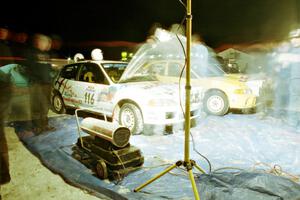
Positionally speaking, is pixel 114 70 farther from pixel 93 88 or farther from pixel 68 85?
pixel 68 85

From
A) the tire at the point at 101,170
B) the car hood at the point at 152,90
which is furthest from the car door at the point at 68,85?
the tire at the point at 101,170

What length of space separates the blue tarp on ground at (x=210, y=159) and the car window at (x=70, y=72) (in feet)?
3.89

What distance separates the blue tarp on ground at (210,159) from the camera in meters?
2.96

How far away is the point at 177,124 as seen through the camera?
231 inches

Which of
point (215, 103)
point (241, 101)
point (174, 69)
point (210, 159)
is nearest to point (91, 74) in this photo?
point (174, 69)

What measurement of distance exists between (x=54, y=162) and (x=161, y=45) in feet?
20.7

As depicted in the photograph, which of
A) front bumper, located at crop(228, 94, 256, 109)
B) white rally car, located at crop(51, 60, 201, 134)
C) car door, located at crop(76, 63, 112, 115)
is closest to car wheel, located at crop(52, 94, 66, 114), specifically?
white rally car, located at crop(51, 60, 201, 134)

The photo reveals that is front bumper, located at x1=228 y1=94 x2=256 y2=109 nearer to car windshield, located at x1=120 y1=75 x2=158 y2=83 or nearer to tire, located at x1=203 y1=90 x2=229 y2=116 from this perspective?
tire, located at x1=203 y1=90 x2=229 y2=116

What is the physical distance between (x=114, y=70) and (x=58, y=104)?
7.95 ft

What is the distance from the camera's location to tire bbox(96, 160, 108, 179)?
3455 mm

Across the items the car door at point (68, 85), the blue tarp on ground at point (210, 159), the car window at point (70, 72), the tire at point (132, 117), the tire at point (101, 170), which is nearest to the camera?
the blue tarp on ground at point (210, 159)

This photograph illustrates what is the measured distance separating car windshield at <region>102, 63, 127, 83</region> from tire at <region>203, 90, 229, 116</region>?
2705 mm

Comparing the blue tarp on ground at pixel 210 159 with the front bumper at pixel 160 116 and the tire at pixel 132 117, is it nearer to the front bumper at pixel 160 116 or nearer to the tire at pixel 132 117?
the tire at pixel 132 117

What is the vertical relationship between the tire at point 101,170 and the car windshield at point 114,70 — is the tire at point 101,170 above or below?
below
